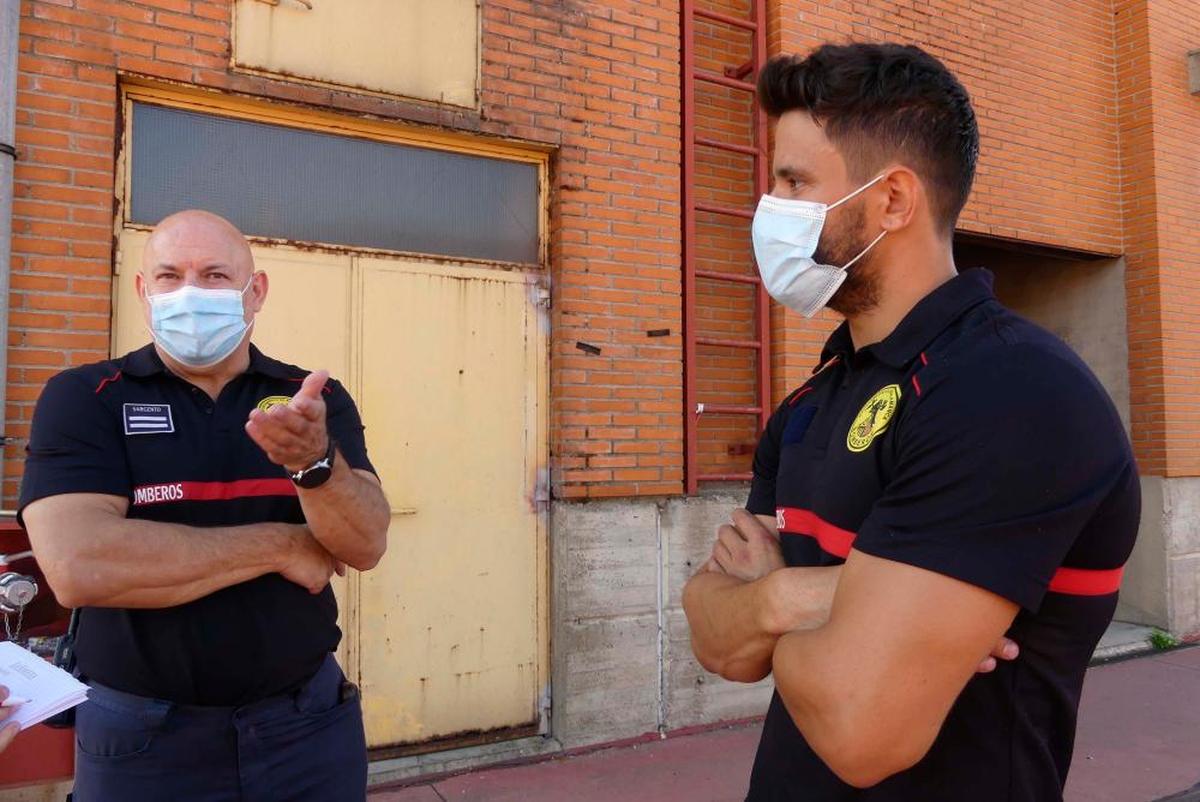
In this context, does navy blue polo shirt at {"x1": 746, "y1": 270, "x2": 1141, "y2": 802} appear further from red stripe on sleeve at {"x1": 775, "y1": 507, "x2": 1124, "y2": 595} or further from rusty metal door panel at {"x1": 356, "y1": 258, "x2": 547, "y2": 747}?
A: rusty metal door panel at {"x1": 356, "y1": 258, "x2": 547, "y2": 747}

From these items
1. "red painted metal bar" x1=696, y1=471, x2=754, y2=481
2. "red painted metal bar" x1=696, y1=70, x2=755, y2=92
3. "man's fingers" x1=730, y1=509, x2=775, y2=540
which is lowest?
"red painted metal bar" x1=696, y1=471, x2=754, y2=481

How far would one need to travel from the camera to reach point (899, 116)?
162 cm

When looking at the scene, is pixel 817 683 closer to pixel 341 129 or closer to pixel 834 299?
pixel 834 299

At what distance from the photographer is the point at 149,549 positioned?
1991 mm

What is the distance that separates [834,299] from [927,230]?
0.79 ft

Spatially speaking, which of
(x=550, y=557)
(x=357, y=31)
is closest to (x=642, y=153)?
(x=357, y=31)

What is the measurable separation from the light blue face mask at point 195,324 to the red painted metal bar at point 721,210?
373 centimetres

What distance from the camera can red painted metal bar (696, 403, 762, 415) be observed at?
17.7ft

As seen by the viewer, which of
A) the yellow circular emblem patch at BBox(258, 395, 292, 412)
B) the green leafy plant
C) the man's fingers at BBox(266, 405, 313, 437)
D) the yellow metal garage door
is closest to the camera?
the man's fingers at BBox(266, 405, 313, 437)

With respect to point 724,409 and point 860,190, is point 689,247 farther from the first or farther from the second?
point 860,190

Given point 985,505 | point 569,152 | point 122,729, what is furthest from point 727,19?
point 122,729

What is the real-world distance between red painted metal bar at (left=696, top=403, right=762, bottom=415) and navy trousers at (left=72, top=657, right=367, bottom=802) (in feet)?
11.7

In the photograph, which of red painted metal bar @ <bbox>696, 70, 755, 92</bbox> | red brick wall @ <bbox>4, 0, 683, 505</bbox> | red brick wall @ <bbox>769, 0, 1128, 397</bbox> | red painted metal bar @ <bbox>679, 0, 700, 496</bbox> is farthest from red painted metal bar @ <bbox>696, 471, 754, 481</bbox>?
red painted metal bar @ <bbox>696, 70, 755, 92</bbox>

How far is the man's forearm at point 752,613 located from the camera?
58.0 inches
